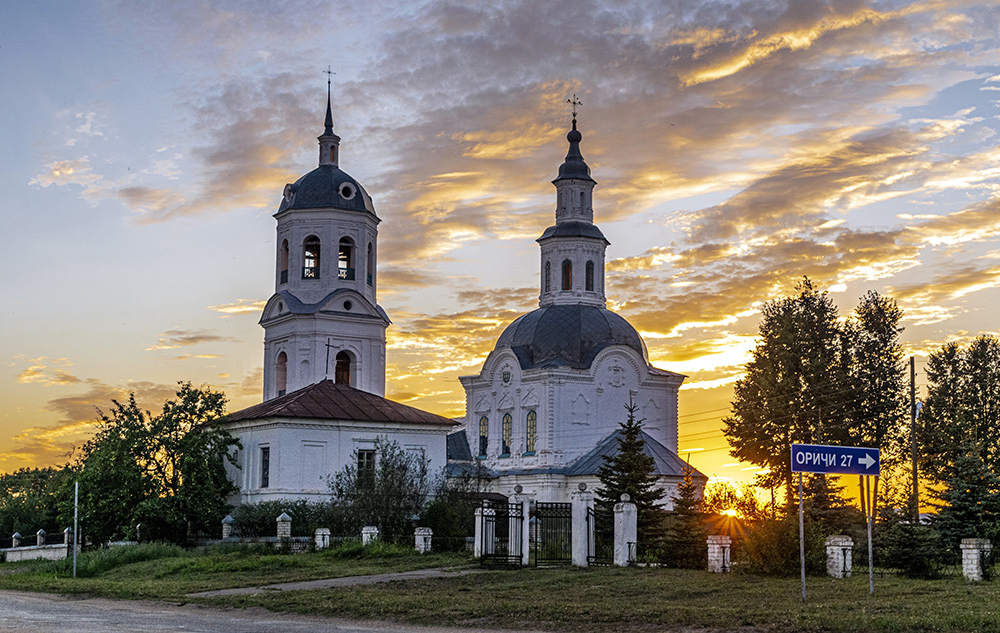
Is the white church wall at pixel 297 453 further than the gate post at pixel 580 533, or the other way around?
the white church wall at pixel 297 453

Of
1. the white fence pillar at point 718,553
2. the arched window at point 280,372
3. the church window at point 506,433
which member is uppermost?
the arched window at point 280,372

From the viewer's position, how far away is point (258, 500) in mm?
43000

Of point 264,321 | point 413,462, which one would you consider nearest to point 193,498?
point 413,462

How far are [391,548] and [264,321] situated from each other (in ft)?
74.1

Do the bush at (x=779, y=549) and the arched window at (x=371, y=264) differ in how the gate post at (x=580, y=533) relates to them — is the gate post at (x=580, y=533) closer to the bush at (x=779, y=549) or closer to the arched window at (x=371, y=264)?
the bush at (x=779, y=549)

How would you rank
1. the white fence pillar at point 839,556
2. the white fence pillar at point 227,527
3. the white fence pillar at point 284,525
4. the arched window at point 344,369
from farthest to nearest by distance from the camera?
the arched window at point 344,369
the white fence pillar at point 227,527
the white fence pillar at point 284,525
the white fence pillar at point 839,556

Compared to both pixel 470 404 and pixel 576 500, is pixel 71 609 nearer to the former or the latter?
pixel 576 500

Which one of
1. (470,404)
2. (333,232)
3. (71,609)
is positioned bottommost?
(71,609)

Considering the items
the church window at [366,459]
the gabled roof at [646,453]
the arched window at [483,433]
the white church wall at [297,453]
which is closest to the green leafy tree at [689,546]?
the church window at [366,459]

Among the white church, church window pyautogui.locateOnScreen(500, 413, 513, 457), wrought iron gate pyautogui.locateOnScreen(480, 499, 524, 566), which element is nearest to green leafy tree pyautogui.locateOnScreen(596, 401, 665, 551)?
wrought iron gate pyautogui.locateOnScreen(480, 499, 524, 566)

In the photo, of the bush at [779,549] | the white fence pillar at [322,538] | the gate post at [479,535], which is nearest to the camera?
the bush at [779,549]

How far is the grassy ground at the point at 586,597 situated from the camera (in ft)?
53.6

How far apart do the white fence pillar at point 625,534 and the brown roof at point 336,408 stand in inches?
739

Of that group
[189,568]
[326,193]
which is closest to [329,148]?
[326,193]
